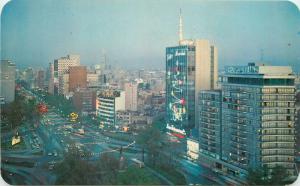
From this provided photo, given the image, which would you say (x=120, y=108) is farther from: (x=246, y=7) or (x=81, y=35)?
(x=246, y=7)

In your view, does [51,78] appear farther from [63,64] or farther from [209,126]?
[209,126]

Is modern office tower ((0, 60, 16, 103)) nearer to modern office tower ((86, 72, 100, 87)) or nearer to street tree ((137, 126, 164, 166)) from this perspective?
modern office tower ((86, 72, 100, 87))

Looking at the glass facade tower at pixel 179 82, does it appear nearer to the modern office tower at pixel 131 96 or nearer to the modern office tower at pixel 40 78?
the modern office tower at pixel 131 96

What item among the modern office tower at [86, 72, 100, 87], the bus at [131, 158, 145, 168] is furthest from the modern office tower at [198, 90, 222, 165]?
the modern office tower at [86, 72, 100, 87]

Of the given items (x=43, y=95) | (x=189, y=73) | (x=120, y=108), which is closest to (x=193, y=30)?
(x=189, y=73)

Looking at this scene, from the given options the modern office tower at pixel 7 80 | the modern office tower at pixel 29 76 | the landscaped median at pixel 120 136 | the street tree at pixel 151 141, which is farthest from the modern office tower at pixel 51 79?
the street tree at pixel 151 141

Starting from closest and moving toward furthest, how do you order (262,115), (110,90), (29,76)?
(262,115)
(29,76)
(110,90)

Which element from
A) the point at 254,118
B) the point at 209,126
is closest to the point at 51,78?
the point at 209,126
